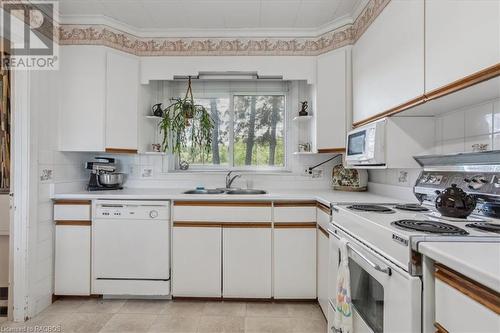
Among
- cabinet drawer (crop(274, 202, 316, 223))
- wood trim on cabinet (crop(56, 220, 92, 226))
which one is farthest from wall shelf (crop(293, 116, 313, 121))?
wood trim on cabinet (crop(56, 220, 92, 226))

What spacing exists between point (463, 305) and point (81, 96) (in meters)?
2.82

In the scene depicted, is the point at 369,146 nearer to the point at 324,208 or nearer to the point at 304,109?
the point at 324,208

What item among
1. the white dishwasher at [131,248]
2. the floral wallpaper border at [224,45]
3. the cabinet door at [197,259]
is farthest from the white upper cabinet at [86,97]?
the cabinet door at [197,259]

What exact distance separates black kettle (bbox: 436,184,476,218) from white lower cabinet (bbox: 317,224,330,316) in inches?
33.3

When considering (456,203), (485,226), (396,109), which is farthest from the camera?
(396,109)

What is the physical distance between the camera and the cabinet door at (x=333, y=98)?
246 cm

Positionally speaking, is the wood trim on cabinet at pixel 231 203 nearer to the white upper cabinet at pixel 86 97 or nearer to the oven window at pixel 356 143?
the oven window at pixel 356 143

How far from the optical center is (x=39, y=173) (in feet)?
7.12

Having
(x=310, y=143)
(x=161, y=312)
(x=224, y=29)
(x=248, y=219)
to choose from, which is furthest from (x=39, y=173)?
(x=310, y=143)

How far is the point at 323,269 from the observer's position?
6.86ft

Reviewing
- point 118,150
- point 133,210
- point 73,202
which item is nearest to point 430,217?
point 133,210

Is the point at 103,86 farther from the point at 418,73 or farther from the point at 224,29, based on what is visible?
the point at 418,73

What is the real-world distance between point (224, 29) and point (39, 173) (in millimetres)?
1990

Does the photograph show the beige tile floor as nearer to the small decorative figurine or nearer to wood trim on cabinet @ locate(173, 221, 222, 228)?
wood trim on cabinet @ locate(173, 221, 222, 228)
